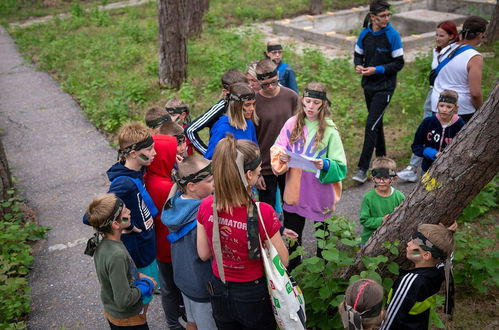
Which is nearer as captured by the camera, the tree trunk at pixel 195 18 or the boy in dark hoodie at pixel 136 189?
the boy in dark hoodie at pixel 136 189

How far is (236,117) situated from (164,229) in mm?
1265

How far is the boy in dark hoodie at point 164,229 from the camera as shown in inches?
162

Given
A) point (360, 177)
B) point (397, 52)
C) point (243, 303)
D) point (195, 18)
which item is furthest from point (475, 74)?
point (195, 18)

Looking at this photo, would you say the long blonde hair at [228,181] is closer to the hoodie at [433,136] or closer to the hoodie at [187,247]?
the hoodie at [187,247]

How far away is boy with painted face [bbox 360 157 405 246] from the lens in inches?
172

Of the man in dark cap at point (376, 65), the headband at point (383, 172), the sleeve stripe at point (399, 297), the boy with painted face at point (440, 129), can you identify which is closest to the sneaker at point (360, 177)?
the man in dark cap at point (376, 65)

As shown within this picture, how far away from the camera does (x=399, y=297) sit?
3.19 metres

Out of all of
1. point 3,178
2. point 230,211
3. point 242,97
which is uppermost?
point 242,97

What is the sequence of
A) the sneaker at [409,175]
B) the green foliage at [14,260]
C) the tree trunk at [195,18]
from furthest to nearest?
1. the tree trunk at [195,18]
2. the sneaker at [409,175]
3. the green foliage at [14,260]

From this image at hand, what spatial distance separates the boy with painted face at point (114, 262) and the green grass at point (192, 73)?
176 inches

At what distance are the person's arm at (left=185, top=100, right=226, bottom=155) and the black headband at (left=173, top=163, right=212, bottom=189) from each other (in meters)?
1.47

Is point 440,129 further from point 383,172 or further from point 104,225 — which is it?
point 104,225

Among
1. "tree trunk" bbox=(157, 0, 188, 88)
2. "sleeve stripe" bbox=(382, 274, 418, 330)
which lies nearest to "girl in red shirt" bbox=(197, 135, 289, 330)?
"sleeve stripe" bbox=(382, 274, 418, 330)

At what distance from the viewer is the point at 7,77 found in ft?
40.6
